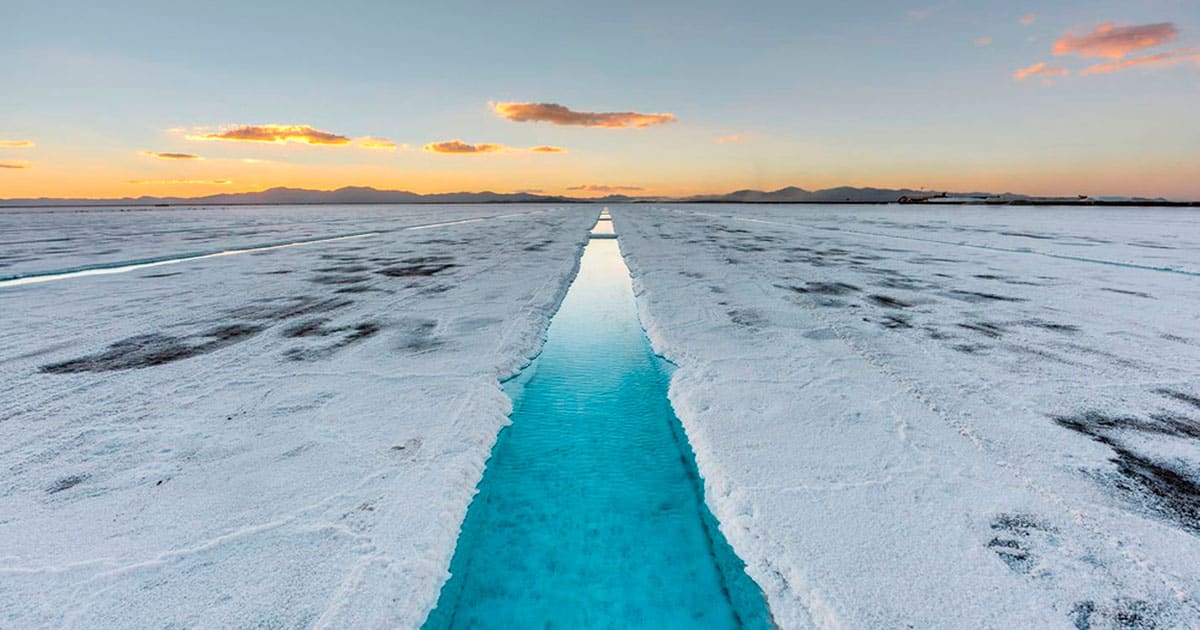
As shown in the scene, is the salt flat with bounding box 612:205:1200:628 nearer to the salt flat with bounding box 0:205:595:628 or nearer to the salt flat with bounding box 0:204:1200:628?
the salt flat with bounding box 0:204:1200:628

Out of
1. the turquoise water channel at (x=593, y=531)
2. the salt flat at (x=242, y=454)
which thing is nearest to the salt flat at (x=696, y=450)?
the salt flat at (x=242, y=454)

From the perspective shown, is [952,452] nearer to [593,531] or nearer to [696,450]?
[696,450]

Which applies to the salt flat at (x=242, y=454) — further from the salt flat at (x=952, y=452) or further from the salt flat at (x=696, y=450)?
the salt flat at (x=952, y=452)

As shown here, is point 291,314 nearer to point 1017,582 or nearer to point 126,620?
point 126,620

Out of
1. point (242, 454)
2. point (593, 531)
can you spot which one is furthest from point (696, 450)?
point (242, 454)

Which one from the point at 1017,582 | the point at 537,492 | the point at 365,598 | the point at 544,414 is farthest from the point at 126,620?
the point at 1017,582

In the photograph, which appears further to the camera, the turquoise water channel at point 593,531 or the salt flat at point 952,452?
the turquoise water channel at point 593,531

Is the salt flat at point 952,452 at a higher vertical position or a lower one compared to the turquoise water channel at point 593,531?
higher
